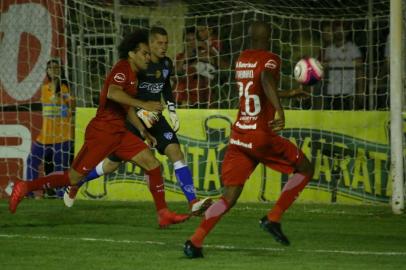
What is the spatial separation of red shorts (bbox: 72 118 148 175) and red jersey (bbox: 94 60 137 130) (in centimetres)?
9

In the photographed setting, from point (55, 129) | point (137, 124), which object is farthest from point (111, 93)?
point (55, 129)

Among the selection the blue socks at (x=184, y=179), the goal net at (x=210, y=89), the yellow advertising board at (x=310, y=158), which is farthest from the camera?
the goal net at (x=210, y=89)

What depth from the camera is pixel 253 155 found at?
9984 mm

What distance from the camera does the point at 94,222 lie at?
42.1 ft

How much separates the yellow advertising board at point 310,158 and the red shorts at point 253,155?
17.4 feet

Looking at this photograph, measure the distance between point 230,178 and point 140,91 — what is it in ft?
12.0

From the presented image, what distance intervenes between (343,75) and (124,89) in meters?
6.22

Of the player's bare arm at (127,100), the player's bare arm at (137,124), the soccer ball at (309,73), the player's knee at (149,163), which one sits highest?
the soccer ball at (309,73)

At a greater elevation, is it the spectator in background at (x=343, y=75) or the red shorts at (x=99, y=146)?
the spectator in background at (x=343, y=75)

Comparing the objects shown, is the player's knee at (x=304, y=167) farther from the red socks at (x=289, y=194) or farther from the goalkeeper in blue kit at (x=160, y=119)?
the goalkeeper in blue kit at (x=160, y=119)

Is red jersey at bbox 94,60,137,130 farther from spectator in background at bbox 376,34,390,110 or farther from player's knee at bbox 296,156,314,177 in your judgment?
spectator in background at bbox 376,34,390,110

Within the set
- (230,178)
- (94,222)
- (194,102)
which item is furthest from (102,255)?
(194,102)

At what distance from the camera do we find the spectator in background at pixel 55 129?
1675cm

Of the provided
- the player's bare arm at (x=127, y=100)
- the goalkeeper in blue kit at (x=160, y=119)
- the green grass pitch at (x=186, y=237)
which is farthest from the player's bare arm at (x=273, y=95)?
the goalkeeper in blue kit at (x=160, y=119)
